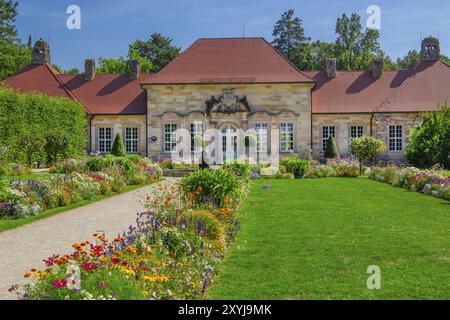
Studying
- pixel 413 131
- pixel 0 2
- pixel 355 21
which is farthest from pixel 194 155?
pixel 355 21

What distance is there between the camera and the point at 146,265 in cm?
583

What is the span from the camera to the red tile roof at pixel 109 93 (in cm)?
3328

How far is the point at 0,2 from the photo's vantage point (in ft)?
160

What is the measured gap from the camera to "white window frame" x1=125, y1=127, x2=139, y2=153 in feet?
109

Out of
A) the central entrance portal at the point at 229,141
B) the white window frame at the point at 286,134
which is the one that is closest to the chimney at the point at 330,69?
the white window frame at the point at 286,134

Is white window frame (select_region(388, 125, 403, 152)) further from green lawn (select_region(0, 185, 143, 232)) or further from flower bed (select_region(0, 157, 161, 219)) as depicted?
green lawn (select_region(0, 185, 143, 232))

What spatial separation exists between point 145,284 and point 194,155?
26.7 m

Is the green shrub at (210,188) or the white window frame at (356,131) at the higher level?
the white window frame at (356,131)

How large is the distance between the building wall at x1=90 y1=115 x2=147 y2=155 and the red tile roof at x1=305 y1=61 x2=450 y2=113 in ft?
35.8

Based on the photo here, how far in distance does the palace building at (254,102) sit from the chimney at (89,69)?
208 centimetres

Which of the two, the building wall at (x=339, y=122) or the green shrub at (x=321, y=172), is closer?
the green shrub at (x=321, y=172)

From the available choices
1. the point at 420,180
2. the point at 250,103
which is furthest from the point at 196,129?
the point at 420,180

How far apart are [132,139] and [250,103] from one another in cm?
793

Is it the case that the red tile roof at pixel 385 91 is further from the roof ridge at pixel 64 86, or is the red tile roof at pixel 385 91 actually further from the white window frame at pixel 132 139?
the roof ridge at pixel 64 86
